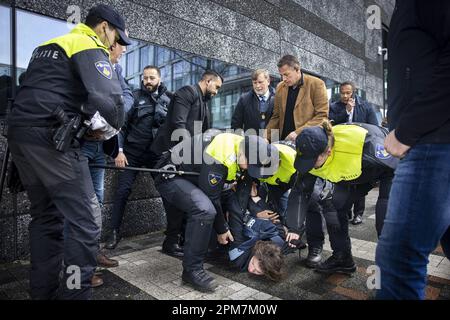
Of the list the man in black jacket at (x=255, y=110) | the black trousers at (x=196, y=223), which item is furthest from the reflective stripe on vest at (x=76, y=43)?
the man in black jacket at (x=255, y=110)

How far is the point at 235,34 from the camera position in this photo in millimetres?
4953

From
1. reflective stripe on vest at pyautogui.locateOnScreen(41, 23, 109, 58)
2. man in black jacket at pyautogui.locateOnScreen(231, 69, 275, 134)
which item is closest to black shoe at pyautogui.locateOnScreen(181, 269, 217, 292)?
reflective stripe on vest at pyautogui.locateOnScreen(41, 23, 109, 58)

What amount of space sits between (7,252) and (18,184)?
121 centimetres

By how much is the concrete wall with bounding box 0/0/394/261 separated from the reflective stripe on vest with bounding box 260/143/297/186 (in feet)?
5.62

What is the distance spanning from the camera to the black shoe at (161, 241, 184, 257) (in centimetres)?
319

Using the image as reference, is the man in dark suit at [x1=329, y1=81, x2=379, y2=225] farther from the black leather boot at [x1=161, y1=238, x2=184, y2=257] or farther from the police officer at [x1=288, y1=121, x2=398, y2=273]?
the black leather boot at [x1=161, y1=238, x2=184, y2=257]

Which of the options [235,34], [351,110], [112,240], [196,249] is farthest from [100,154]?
[351,110]

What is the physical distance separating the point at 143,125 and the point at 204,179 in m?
1.31

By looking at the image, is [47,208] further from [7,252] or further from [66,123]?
[7,252]

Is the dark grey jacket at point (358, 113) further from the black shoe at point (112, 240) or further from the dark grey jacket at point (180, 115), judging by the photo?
the black shoe at point (112, 240)

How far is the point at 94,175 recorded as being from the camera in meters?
3.03

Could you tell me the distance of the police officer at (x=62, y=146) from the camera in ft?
5.80
